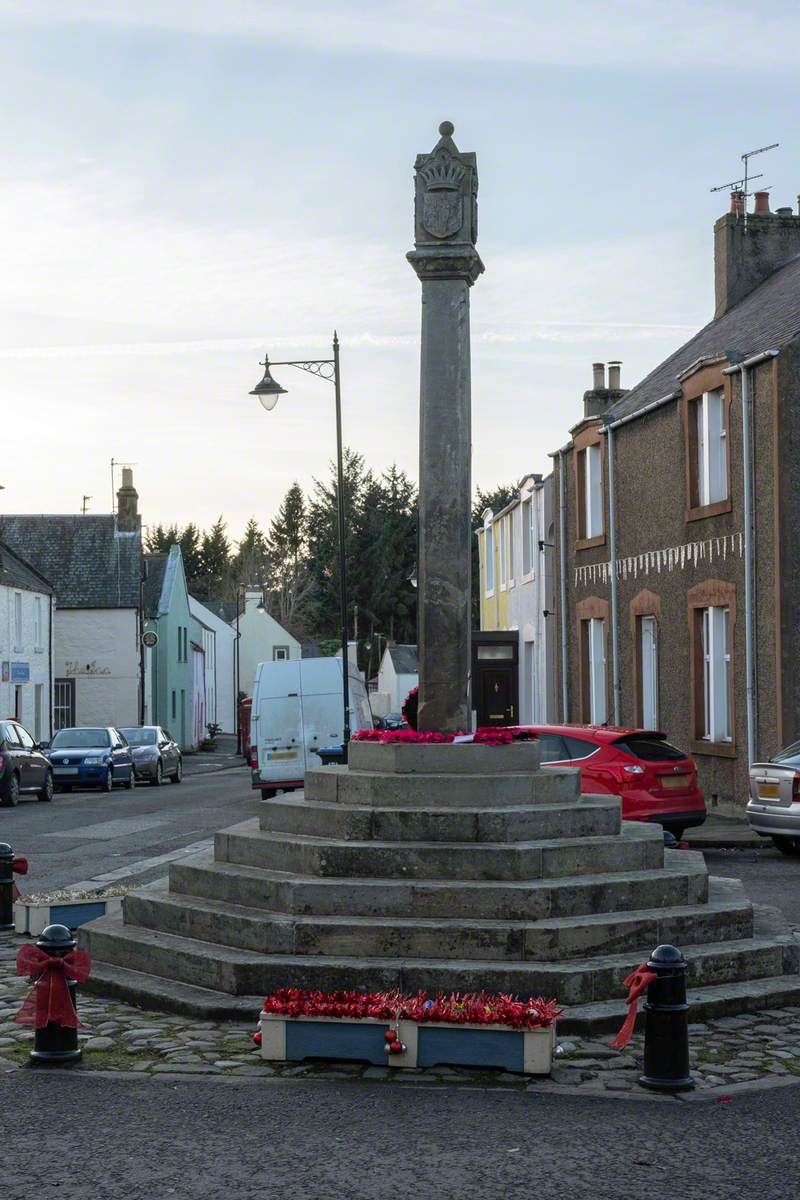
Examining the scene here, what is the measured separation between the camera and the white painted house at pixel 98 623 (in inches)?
2201

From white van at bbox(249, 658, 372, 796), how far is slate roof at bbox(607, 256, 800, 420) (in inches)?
287

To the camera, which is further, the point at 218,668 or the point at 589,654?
the point at 218,668

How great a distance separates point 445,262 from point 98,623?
151 feet

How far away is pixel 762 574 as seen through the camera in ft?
68.3

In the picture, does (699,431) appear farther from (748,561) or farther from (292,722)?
(292,722)

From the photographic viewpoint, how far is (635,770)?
1705 centimetres

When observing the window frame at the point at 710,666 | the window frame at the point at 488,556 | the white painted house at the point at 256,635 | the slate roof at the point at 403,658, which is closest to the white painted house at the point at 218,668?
the white painted house at the point at 256,635

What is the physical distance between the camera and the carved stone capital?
1138cm

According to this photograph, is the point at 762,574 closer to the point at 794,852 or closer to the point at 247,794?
the point at 794,852

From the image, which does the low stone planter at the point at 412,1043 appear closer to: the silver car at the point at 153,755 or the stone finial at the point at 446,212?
the stone finial at the point at 446,212

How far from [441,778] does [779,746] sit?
1147 cm

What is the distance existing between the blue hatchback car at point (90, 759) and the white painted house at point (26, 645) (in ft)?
32.7

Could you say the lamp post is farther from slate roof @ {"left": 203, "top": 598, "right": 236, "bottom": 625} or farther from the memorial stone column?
slate roof @ {"left": 203, "top": 598, "right": 236, "bottom": 625}

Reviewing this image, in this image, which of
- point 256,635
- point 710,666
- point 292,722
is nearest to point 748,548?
point 710,666
